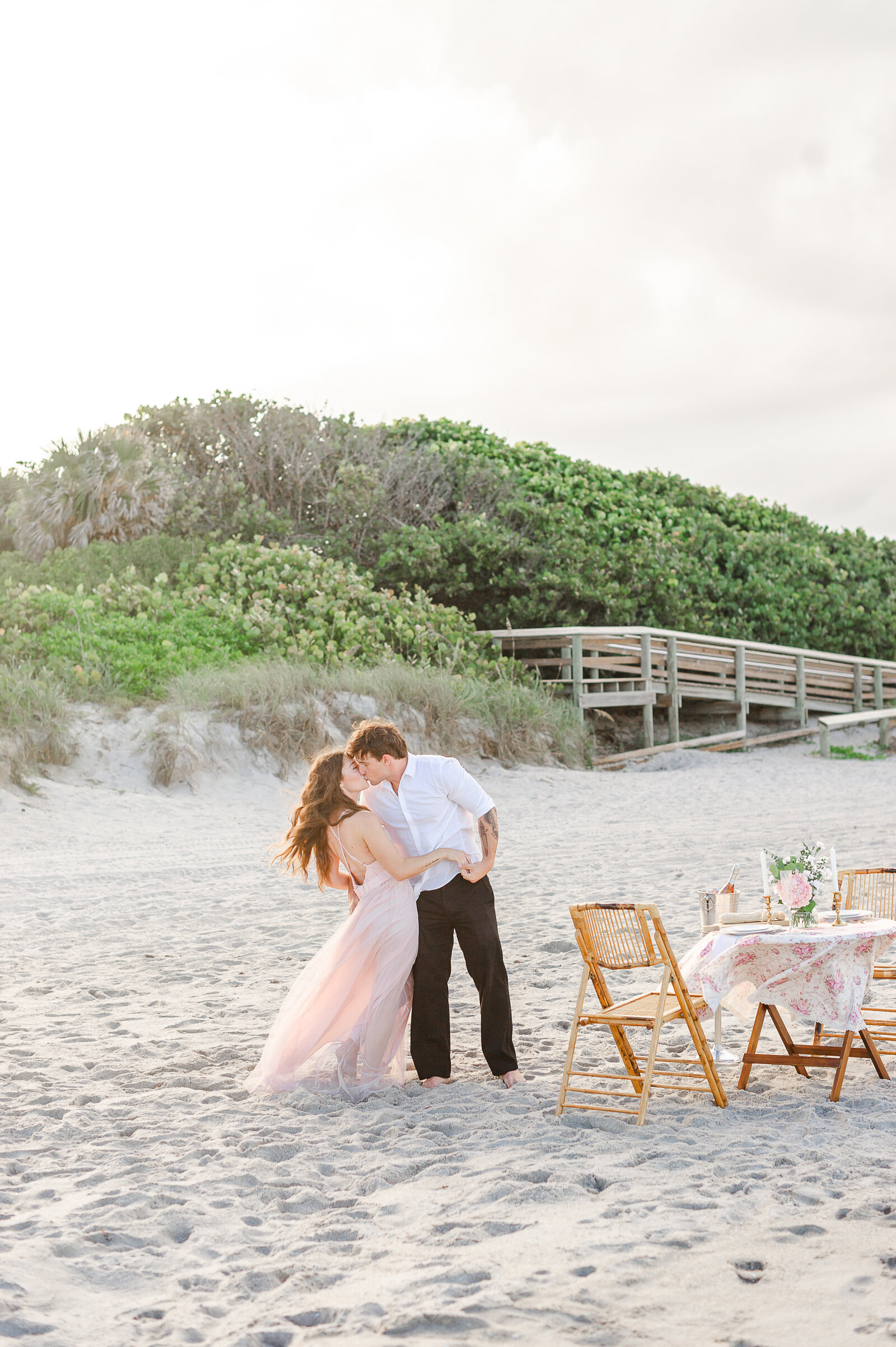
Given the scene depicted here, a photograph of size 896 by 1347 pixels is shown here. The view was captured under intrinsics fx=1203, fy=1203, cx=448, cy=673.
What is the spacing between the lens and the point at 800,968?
463 cm

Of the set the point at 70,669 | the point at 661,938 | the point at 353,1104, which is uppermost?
the point at 70,669

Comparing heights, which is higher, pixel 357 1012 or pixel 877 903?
pixel 877 903

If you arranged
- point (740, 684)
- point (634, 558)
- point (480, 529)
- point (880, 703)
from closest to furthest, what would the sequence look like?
point (740, 684), point (480, 529), point (634, 558), point (880, 703)

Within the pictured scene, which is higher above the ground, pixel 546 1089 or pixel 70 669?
pixel 70 669

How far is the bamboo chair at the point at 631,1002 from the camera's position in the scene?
14.6ft

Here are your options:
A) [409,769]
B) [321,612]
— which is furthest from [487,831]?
[321,612]

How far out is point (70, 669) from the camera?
14453 millimetres

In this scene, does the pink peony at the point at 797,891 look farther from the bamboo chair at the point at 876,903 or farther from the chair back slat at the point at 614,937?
the chair back slat at the point at 614,937

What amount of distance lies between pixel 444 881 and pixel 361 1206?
5.08 feet

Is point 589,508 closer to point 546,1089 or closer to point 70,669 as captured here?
point 70,669

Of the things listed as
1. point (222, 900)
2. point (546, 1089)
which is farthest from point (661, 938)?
point (222, 900)

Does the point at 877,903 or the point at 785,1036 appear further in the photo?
the point at 877,903

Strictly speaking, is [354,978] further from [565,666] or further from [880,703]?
[880,703]

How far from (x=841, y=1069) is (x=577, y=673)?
13.7 meters
